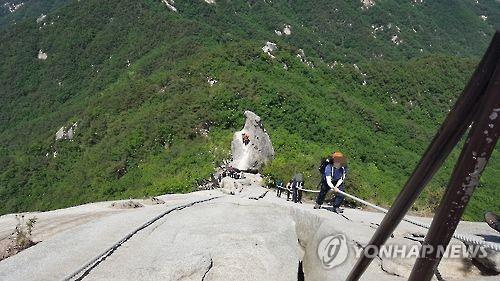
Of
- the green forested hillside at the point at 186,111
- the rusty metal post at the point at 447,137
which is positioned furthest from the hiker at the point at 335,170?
the rusty metal post at the point at 447,137

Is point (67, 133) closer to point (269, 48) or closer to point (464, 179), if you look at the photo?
point (269, 48)

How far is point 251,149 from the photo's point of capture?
23.8 m

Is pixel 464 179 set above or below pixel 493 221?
above

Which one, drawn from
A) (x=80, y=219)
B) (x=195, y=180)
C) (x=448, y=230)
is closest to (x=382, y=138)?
(x=195, y=180)

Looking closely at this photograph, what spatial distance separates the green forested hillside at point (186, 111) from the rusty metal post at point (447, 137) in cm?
16

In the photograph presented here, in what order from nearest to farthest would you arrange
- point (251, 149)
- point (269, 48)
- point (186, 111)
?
point (251, 149) → point (186, 111) → point (269, 48)

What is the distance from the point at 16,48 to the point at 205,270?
133m

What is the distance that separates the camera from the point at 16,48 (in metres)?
119

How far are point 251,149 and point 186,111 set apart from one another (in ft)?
58.3

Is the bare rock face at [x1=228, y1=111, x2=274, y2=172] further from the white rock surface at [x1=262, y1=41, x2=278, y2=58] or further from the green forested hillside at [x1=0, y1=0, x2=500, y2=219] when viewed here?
the white rock surface at [x1=262, y1=41, x2=278, y2=58]

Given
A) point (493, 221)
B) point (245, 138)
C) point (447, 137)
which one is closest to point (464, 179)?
point (447, 137)

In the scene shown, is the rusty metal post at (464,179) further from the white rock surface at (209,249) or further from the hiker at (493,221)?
the white rock surface at (209,249)

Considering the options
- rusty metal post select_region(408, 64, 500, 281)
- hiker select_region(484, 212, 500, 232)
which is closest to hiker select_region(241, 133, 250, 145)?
hiker select_region(484, 212, 500, 232)

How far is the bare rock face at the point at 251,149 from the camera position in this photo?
23.0 m
